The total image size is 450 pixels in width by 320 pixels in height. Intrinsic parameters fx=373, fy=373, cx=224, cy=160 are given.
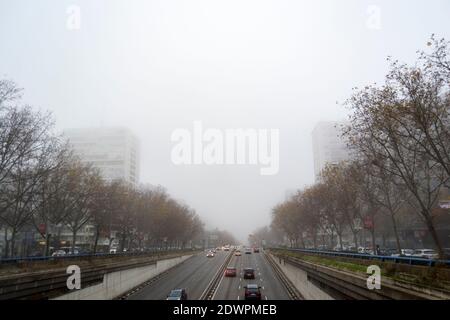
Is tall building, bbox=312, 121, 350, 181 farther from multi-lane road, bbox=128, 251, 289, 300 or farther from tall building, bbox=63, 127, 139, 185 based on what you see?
tall building, bbox=63, 127, 139, 185

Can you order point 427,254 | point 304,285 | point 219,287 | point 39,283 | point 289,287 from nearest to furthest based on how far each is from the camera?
point 39,283, point 304,285, point 289,287, point 219,287, point 427,254

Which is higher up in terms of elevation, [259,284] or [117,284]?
[117,284]

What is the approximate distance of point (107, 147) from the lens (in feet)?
585

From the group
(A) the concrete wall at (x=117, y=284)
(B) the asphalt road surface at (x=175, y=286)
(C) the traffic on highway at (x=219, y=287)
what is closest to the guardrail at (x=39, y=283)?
(A) the concrete wall at (x=117, y=284)

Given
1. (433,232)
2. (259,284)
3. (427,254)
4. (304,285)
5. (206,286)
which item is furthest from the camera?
(427,254)

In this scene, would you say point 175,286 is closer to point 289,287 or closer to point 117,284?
point 117,284

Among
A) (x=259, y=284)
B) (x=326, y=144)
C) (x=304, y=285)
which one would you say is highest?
(x=326, y=144)

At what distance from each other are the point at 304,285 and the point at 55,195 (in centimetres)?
3350

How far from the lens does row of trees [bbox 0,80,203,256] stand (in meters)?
35.1

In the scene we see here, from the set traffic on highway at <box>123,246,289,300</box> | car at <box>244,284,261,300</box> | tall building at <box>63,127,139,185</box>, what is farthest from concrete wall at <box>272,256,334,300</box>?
tall building at <box>63,127,139,185</box>

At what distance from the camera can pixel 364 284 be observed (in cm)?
2152

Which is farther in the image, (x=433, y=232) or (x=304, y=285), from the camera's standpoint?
(x=304, y=285)

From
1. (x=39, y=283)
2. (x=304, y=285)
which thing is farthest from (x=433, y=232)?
(x=39, y=283)
